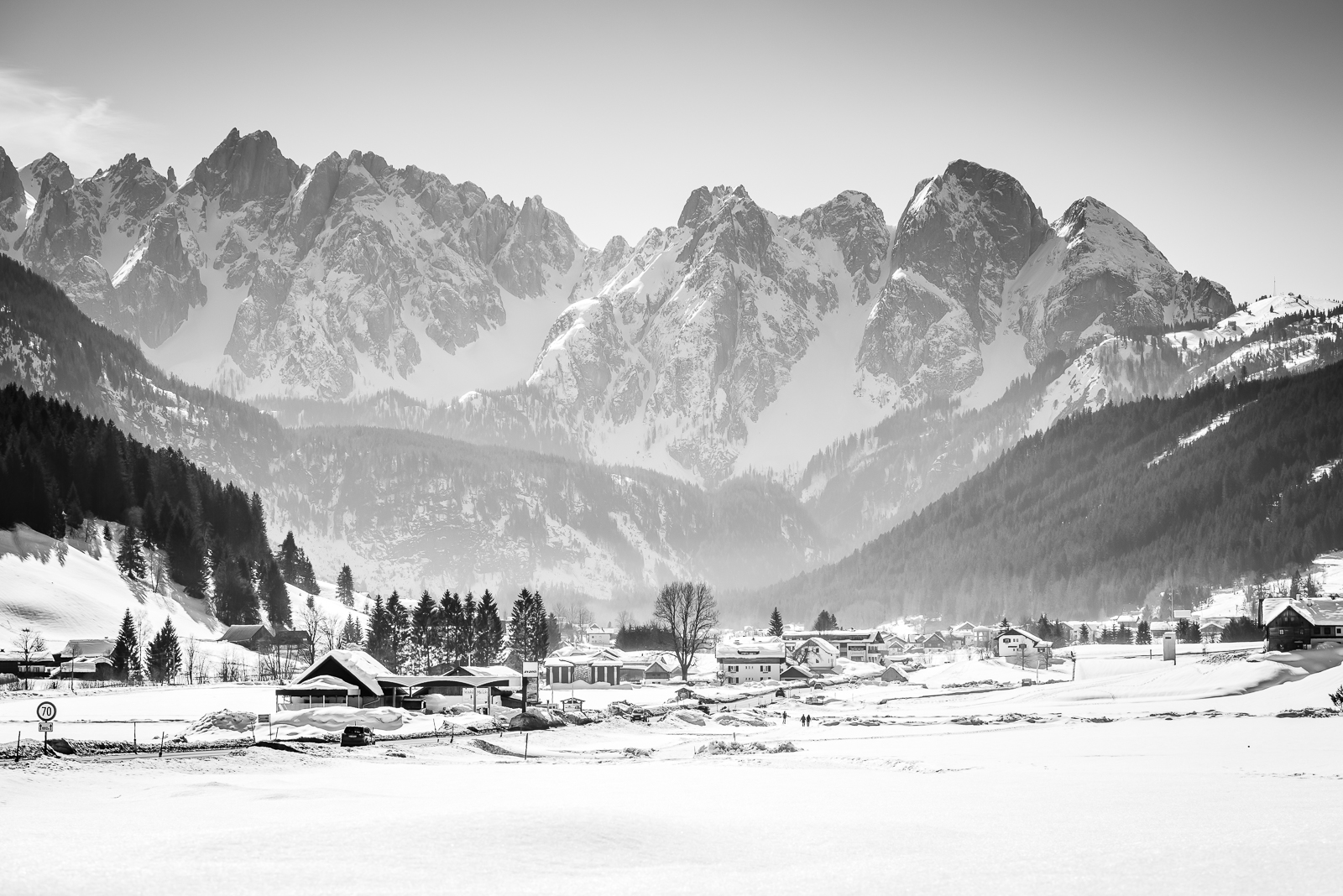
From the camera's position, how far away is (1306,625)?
12144 centimetres

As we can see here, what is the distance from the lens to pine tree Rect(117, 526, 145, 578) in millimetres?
132625

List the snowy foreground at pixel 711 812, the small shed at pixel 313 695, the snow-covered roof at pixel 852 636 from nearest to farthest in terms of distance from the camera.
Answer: the snowy foreground at pixel 711 812 < the small shed at pixel 313 695 < the snow-covered roof at pixel 852 636

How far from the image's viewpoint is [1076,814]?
3644 cm

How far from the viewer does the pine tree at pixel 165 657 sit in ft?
362

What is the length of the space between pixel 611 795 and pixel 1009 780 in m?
15.2

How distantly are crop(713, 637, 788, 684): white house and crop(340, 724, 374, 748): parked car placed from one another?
84352 mm

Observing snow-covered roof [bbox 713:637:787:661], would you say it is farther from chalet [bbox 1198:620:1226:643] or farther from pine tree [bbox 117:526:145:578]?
pine tree [bbox 117:526:145:578]

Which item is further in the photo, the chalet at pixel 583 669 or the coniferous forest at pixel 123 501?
the chalet at pixel 583 669

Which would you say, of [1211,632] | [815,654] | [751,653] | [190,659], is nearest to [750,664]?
[751,653]

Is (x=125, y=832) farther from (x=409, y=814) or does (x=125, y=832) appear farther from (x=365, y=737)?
(x=365, y=737)

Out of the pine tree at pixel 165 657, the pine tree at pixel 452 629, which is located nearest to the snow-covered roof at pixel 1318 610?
the pine tree at pixel 452 629

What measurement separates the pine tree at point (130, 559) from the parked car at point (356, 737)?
2902 inches

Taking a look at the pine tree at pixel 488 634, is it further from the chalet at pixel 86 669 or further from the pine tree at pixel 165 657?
the chalet at pixel 86 669

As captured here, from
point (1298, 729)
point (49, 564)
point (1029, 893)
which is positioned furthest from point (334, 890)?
point (49, 564)
